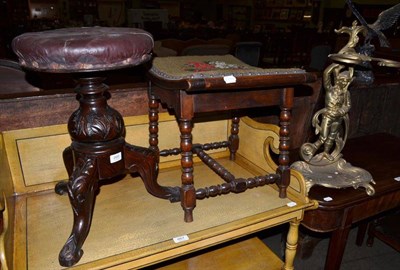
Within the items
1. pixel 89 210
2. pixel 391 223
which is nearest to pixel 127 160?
pixel 89 210

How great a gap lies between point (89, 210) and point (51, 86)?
0.65 m

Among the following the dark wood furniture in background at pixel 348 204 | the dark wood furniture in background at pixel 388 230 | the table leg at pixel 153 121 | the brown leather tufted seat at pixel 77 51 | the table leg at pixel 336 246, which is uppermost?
the brown leather tufted seat at pixel 77 51

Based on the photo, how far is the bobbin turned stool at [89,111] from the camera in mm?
787

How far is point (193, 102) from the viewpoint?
0.99 m

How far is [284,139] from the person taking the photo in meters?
1.21

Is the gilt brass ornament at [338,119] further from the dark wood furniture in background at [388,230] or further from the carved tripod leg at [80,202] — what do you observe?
the carved tripod leg at [80,202]

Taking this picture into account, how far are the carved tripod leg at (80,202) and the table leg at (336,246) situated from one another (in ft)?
3.00

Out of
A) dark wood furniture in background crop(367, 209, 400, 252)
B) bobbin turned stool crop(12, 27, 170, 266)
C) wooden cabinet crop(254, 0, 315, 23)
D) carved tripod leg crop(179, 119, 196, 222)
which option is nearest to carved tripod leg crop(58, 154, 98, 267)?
bobbin turned stool crop(12, 27, 170, 266)

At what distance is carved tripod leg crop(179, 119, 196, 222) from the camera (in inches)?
39.9

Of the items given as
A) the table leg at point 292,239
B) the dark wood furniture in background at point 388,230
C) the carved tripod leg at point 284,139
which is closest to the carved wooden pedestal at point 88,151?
the carved tripod leg at point 284,139

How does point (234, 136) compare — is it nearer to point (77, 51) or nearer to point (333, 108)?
point (333, 108)

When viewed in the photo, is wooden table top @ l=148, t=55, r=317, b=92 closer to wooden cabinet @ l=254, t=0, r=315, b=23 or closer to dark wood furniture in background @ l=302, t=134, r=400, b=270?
dark wood furniture in background @ l=302, t=134, r=400, b=270

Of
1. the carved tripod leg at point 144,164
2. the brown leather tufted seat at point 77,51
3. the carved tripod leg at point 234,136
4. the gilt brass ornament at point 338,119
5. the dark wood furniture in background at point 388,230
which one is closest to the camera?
the brown leather tufted seat at point 77,51

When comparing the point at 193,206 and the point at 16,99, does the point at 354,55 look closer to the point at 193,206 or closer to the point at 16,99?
the point at 193,206
